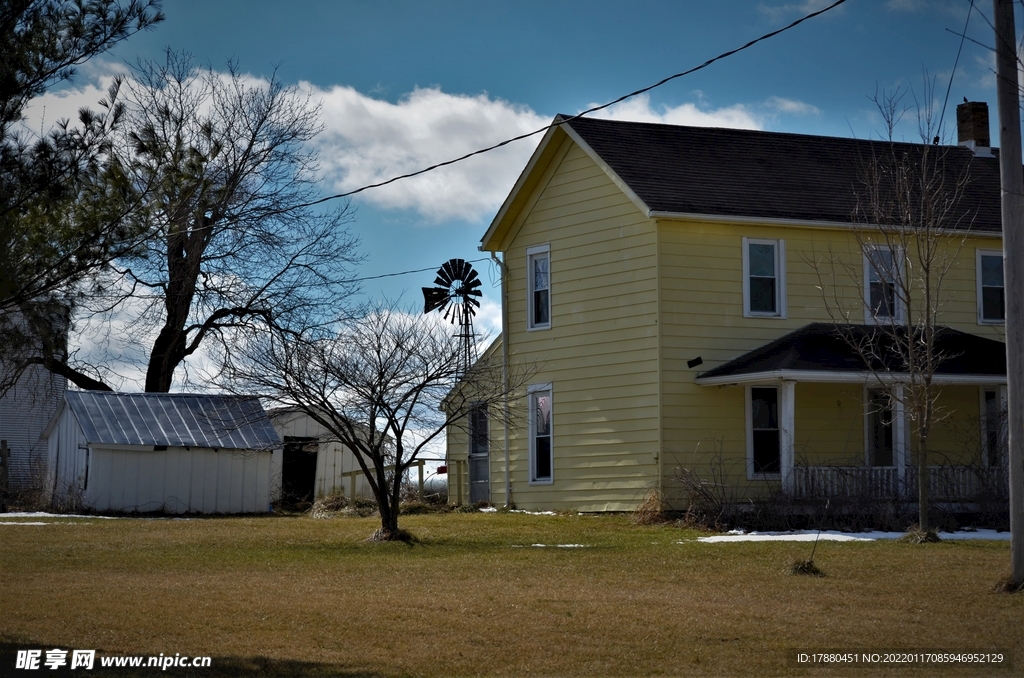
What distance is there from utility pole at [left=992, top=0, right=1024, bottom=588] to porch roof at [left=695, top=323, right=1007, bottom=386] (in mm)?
7173

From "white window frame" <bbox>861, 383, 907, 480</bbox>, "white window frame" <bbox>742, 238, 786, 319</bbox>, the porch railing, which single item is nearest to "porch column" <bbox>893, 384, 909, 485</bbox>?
"white window frame" <bbox>861, 383, 907, 480</bbox>

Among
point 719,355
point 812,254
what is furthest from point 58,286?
point 812,254

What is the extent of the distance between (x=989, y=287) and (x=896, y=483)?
617 centimetres

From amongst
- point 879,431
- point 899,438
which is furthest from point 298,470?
point 899,438

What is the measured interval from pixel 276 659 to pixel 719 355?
1491cm

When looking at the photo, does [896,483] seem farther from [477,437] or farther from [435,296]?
[435,296]

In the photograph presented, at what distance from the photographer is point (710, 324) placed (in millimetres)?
22078

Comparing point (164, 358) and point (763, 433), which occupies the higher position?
point (164, 358)

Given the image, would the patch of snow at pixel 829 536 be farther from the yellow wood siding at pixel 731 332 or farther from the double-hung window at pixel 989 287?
the double-hung window at pixel 989 287

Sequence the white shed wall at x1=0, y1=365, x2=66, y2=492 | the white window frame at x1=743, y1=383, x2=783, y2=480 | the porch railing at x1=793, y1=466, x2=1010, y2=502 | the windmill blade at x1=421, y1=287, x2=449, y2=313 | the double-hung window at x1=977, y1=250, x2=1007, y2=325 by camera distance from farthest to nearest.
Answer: the white shed wall at x1=0, y1=365, x2=66, y2=492 → the windmill blade at x1=421, y1=287, x2=449, y2=313 → the double-hung window at x1=977, y1=250, x2=1007, y2=325 → the white window frame at x1=743, y1=383, x2=783, y2=480 → the porch railing at x1=793, y1=466, x2=1010, y2=502

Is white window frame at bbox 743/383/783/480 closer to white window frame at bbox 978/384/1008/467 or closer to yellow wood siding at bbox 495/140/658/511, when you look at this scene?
yellow wood siding at bbox 495/140/658/511

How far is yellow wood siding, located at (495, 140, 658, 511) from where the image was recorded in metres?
21.9

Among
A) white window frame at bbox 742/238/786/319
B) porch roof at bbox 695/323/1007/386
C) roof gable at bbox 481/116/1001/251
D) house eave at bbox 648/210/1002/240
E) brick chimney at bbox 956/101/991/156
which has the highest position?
brick chimney at bbox 956/101/991/156

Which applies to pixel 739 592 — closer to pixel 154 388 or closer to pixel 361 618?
pixel 361 618
